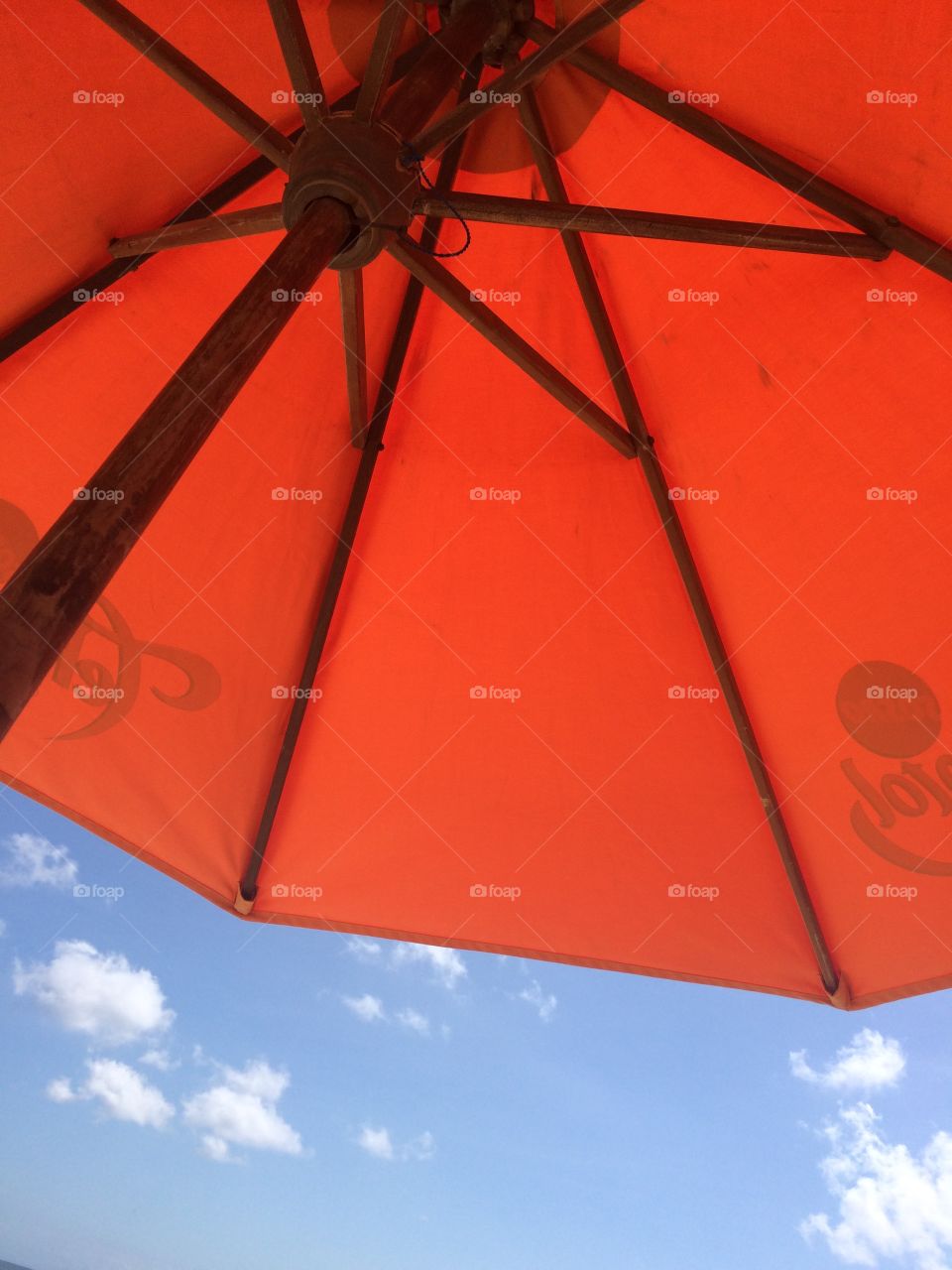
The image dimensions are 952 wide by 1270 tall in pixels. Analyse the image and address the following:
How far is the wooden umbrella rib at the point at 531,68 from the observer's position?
264cm

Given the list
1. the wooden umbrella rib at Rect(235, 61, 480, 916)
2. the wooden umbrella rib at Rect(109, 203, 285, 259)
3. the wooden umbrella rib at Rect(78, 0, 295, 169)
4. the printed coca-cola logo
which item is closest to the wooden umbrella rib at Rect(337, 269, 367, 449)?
the wooden umbrella rib at Rect(235, 61, 480, 916)

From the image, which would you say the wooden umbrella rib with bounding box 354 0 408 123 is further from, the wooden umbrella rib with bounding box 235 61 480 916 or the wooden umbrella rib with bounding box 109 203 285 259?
the wooden umbrella rib with bounding box 235 61 480 916

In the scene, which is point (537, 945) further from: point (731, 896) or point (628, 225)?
point (628, 225)

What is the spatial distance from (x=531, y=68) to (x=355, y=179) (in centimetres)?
79

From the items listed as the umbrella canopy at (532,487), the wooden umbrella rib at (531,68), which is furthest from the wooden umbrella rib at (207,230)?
the wooden umbrella rib at (531,68)

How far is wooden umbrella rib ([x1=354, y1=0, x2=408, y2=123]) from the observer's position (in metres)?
2.45

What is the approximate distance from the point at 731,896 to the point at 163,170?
391cm

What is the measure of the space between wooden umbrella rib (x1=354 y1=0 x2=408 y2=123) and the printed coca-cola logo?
8.57 ft

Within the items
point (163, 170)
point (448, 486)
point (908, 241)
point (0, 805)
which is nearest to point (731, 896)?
point (448, 486)

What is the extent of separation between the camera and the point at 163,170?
3.40 meters

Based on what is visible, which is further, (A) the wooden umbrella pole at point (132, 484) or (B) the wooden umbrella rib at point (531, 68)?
(B) the wooden umbrella rib at point (531, 68)

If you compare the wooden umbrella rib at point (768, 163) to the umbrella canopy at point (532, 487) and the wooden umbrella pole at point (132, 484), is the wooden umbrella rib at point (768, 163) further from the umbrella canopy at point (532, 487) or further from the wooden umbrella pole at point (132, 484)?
the wooden umbrella pole at point (132, 484)

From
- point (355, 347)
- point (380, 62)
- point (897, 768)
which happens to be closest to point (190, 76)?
point (380, 62)

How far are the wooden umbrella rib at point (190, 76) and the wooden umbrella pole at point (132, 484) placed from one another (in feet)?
1.95
